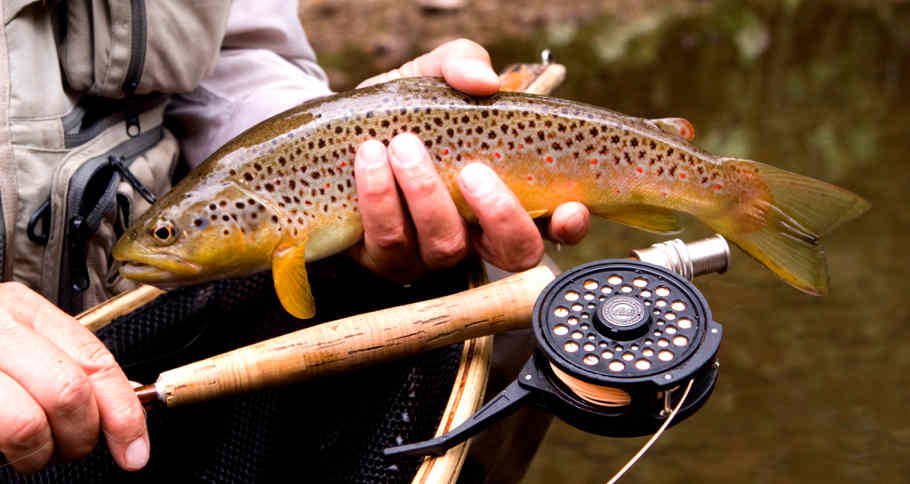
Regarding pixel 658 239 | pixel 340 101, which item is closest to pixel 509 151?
pixel 340 101

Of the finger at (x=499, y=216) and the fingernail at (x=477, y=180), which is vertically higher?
the fingernail at (x=477, y=180)

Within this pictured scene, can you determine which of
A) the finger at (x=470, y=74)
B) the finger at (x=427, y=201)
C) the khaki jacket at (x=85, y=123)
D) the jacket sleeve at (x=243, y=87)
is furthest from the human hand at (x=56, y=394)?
the jacket sleeve at (x=243, y=87)

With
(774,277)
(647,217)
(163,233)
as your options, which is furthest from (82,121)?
(774,277)

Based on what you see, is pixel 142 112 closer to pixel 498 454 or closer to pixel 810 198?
pixel 498 454

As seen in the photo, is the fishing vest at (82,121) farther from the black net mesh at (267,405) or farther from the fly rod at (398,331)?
the fly rod at (398,331)

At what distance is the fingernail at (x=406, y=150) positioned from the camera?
4.16ft

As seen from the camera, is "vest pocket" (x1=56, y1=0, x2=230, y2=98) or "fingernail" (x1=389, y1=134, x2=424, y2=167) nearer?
"fingernail" (x1=389, y1=134, x2=424, y2=167)

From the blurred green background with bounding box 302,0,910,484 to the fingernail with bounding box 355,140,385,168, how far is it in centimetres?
43

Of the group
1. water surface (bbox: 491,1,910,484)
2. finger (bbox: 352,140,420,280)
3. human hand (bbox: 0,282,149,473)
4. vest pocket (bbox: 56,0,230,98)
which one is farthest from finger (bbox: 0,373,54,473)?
water surface (bbox: 491,1,910,484)

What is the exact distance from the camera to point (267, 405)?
1.33 m

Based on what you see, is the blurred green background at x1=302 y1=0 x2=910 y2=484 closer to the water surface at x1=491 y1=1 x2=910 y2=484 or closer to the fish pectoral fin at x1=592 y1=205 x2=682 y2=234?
the water surface at x1=491 y1=1 x2=910 y2=484

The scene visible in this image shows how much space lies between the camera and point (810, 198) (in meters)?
1.33

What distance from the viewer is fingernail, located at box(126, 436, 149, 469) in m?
1.01

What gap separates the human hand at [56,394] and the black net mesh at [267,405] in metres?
0.23
